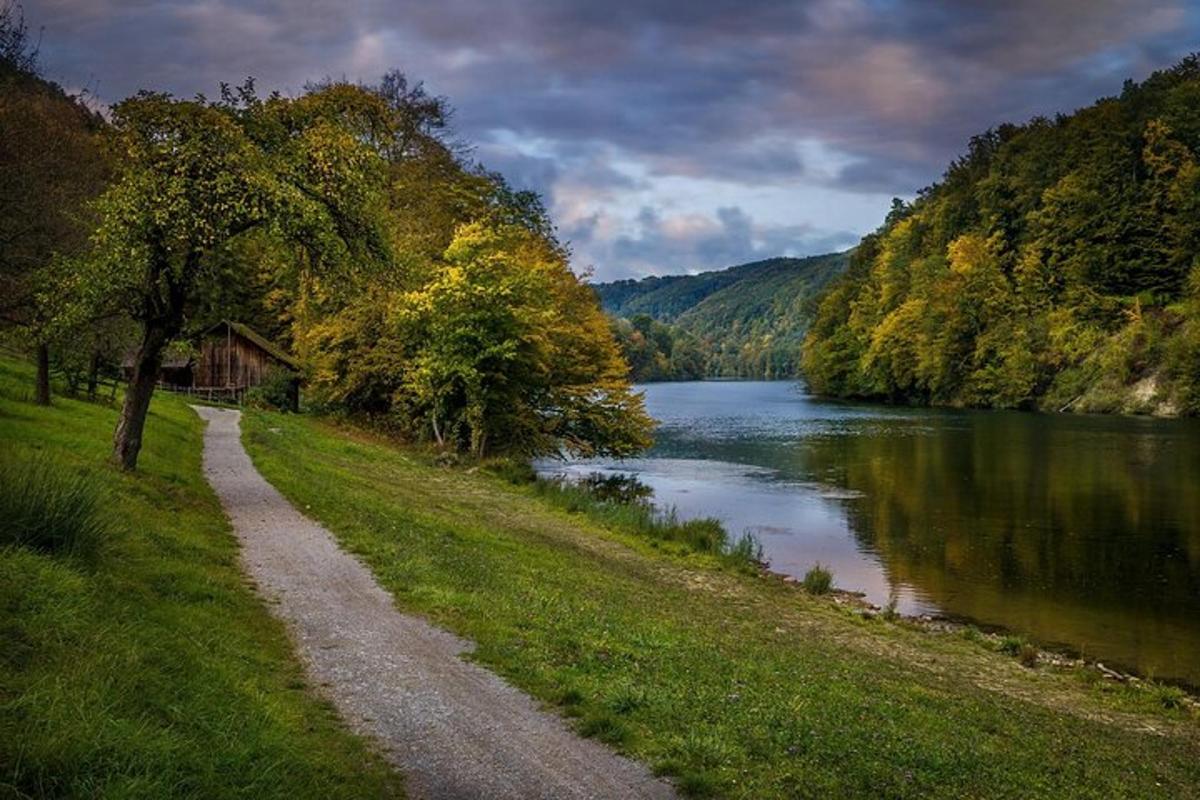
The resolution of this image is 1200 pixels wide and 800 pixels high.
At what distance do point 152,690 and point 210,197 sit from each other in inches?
529

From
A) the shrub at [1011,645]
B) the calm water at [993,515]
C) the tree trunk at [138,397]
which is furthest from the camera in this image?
the calm water at [993,515]

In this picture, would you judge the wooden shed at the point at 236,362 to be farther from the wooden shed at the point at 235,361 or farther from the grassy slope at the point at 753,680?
the grassy slope at the point at 753,680

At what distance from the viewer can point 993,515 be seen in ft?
111

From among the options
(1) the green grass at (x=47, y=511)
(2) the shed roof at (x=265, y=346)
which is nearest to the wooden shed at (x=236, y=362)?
(2) the shed roof at (x=265, y=346)

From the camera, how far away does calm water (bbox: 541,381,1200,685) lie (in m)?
22.0

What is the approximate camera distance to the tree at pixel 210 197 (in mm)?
17922

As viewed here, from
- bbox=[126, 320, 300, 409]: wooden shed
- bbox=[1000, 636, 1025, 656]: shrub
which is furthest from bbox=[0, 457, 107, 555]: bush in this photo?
bbox=[126, 320, 300, 409]: wooden shed

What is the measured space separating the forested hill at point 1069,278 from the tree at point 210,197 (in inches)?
2940

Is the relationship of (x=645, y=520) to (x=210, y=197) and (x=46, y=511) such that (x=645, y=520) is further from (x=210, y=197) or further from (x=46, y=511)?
(x=46, y=511)

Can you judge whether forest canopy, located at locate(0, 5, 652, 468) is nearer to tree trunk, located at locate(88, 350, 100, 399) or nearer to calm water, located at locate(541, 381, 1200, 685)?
tree trunk, located at locate(88, 350, 100, 399)

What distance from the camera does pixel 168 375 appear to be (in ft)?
206

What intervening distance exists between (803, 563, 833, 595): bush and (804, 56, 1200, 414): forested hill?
207 feet

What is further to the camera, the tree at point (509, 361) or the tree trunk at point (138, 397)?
the tree at point (509, 361)

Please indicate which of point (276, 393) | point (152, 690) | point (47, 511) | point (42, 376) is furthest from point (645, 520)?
point (276, 393)
